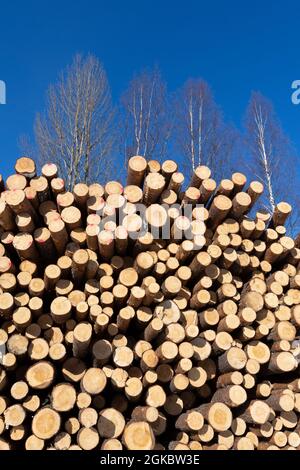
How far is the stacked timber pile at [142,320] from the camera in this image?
95.8 inches

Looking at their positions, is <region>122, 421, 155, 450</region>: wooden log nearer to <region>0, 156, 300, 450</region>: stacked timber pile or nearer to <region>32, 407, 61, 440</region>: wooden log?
<region>0, 156, 300, 450</region>: stacked timber pile

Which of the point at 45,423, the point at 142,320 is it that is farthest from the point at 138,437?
the point at 142,320

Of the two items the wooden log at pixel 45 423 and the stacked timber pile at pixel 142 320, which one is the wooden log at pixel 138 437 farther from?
the wooden log at pixel 45 423

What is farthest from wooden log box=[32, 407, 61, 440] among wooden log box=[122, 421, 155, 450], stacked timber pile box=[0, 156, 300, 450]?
wooden log box=[122, 421, 155, 450]

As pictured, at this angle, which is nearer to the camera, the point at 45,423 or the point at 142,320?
the point at 45,423

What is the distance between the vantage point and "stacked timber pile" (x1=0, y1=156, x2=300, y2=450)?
243cm

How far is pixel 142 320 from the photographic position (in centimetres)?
274

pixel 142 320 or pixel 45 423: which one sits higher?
pixel 142 320

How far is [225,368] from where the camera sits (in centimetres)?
268

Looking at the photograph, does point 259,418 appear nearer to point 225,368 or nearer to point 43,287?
point 225,368

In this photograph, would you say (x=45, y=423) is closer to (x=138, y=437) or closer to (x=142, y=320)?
(x=138, y=437)

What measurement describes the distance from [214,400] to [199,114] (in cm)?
950

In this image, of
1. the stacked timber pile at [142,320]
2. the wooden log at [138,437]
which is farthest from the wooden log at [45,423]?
the wooden log at [138,437]
